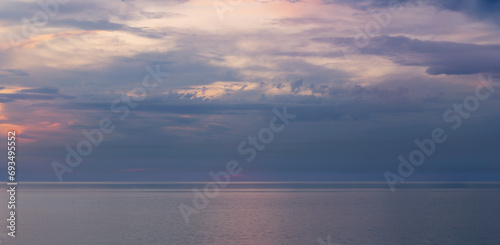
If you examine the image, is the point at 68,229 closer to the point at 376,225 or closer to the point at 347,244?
the point at 347,244

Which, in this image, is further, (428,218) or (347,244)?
(428,218)

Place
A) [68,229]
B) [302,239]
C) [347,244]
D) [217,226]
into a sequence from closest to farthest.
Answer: [347,244] < [302,239] < [68,229] < [217,226]

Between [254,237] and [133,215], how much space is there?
25.6 m

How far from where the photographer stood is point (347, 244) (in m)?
39.2

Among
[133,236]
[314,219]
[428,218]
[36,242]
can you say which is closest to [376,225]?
[314,219]

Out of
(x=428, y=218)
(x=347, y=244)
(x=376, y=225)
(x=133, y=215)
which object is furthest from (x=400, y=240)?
(x=133, y=215)

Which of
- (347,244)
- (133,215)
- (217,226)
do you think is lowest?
(347,244)

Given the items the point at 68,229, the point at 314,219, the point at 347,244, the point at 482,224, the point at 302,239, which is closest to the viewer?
the point at 347,244

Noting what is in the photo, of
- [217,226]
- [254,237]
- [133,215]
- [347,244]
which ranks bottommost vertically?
[347,244]

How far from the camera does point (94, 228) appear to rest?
1939 inches

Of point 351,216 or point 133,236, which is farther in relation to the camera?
point 351,216

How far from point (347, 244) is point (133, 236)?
735 inches

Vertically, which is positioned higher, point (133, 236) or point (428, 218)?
point (428, 218)

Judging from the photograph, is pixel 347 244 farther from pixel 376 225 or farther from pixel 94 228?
pixel 94 228
